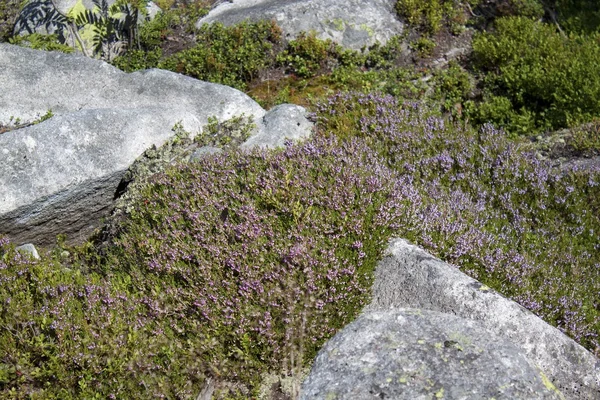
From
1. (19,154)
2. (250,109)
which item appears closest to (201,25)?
(250,109)

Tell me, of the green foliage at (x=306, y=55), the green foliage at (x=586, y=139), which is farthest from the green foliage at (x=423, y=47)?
the green foliage at (x=586, y=139)

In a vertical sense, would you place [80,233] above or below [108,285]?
below

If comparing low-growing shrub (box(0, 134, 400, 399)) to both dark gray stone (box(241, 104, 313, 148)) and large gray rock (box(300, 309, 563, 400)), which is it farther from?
dark gray stone (box(241, 104, 313, 148))

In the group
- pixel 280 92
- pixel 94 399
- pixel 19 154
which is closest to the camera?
pixel 94 399

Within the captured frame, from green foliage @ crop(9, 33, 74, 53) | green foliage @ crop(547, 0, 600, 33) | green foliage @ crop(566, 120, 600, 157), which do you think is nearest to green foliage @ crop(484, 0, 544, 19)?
green foliage @ crop(547, 0, 600, 33)

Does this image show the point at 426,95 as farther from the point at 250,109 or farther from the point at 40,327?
the point at 40,327

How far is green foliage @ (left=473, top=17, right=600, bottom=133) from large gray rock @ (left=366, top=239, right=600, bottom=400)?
4468mm

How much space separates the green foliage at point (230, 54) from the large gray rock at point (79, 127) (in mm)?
1526

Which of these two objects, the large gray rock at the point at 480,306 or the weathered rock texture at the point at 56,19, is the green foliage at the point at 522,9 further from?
the large gray rock at the point at 480,306

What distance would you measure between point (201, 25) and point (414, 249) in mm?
7376

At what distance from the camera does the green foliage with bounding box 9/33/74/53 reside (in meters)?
10.0

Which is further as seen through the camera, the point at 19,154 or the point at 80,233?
the point at 80,233

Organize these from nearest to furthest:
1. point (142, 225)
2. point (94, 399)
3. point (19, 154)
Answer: point (94, 399) → point (142, 225) → point (19, 154)

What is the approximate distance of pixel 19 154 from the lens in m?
6.80
